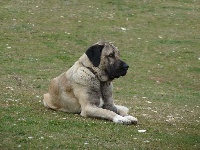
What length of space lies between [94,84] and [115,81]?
651 cm

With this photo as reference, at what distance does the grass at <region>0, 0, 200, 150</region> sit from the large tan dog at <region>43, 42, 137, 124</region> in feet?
0.91

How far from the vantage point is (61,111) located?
11289mm

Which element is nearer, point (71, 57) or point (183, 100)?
point (183, 100)

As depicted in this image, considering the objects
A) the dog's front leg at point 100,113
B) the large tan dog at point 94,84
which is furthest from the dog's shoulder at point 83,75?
the dog's front leg at point 100,113

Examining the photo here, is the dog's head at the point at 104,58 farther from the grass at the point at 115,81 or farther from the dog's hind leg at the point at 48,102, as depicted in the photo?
the dog's hind leg at the point at 48,102

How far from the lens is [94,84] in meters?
10.8

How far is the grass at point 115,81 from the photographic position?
9.18m

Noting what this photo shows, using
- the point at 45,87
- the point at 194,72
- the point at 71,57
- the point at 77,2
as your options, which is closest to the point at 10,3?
Answer: the point at 77,2

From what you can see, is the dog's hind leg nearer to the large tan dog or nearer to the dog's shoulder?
the large tan dog

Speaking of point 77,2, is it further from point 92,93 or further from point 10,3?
point 92,93

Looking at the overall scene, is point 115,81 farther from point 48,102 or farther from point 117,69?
point 117,69

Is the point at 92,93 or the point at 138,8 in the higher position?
the point at 92,93

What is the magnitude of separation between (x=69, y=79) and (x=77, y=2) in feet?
61.1

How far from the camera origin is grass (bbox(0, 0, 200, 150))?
9.18 meters
